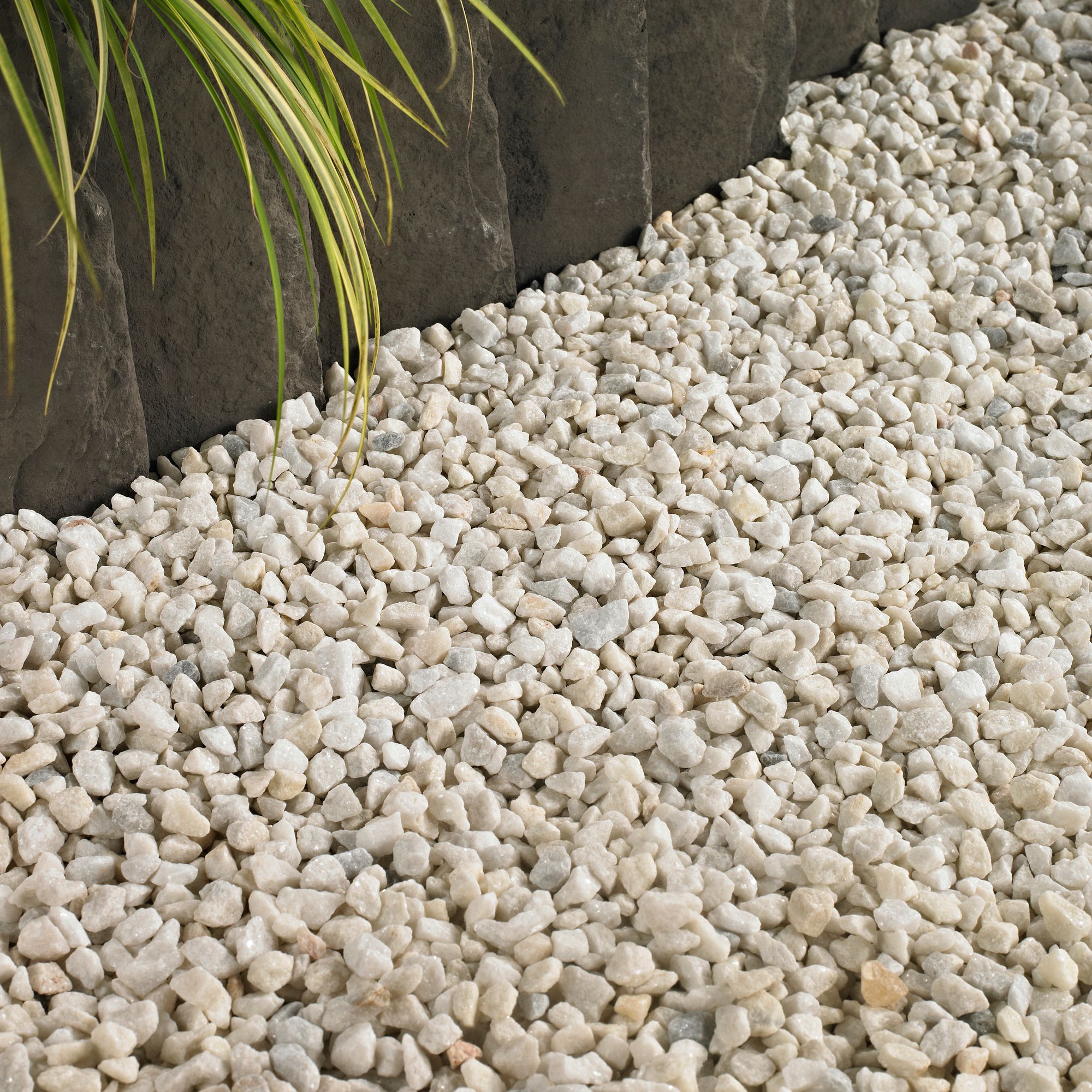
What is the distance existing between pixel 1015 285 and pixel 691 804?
102 centimetres

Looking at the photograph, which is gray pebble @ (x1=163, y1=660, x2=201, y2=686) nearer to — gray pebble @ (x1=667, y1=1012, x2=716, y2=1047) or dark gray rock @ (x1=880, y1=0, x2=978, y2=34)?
gray pebble @ (x1=667, y1=1012, x2=716, y2=1047)

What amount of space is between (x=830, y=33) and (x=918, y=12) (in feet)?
0.68

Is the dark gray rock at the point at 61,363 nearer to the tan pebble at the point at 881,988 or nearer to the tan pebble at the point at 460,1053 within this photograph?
the tan pebble at the point at 460,1053

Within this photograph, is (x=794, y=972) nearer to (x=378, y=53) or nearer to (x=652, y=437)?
(x=652, y=437)

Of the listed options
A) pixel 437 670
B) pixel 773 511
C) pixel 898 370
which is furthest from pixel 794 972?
pixel 898 370

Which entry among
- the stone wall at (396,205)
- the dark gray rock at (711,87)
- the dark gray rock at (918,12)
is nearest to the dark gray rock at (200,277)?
the stone wall at (396,205)

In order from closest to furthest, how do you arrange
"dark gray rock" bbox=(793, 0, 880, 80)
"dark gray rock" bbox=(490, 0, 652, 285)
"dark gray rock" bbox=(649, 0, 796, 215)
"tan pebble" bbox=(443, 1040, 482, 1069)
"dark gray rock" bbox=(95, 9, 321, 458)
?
"tan pebble" bbox=(443, 1040, 482, 1069) → "dark gray rock" bbox=(95, 9, 321, 458) → "dark gray rock" bbox=(490, 0, 652, 285) → "dark gray rock" bbox=(649, 0, 796, 215) → "dark gray rock" bbox=(793, 0, 880, 80)

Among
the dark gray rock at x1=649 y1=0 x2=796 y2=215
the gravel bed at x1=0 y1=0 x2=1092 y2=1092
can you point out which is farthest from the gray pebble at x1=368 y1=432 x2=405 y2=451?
the dark gray rock at x1=649 y1=0 x2=796 y2=215

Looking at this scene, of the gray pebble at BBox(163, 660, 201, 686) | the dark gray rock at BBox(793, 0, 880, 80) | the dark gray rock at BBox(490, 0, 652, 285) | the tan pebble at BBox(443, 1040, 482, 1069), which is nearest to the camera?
the tan pebble at BBox(443, 1040, 482, 1069)

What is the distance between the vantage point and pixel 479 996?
38.2 inches

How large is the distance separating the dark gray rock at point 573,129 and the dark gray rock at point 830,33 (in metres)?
0.44

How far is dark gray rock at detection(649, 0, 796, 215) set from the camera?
1.74m

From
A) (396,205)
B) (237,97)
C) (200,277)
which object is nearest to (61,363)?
(200,277)

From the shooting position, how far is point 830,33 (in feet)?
6.64
